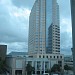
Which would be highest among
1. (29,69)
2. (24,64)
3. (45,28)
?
(45,28)

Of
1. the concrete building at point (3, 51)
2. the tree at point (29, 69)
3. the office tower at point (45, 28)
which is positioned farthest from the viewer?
the office tower at point (45, 28)

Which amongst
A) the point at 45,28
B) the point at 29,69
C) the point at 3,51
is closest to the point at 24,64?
the point at 29,69

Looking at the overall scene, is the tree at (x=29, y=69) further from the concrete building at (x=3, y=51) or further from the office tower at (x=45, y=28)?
the office tower at (x=45, y=28)

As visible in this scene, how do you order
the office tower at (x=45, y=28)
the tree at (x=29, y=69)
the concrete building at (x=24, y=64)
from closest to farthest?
the tree at (x=29, y=69), the concrete building at (x=24, y=64), the office tower at (x=45, y=28)

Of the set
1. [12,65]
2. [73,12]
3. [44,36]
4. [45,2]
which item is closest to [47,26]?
[44,36]

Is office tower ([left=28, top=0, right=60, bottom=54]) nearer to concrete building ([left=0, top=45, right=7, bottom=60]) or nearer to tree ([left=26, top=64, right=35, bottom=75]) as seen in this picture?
concrete building ([left=0, top=45, right=7, bottom=60])

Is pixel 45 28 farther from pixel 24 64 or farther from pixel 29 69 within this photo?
pixel 29 69

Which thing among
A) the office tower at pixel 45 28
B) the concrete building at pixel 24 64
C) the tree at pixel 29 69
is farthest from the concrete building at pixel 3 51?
the office tower at pixel 45 28

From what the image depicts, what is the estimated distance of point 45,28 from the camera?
13662 cm

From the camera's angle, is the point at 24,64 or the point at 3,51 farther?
the point at 3,51

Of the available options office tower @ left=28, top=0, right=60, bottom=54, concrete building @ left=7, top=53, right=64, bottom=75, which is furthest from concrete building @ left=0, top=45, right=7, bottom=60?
office tower @ left=28, top=0, right=60, bottom=54

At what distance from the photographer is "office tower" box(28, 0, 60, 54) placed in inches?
5335

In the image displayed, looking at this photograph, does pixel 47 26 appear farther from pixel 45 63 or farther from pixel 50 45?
pixel 45 63

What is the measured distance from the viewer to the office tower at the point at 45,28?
135500 millimetres
